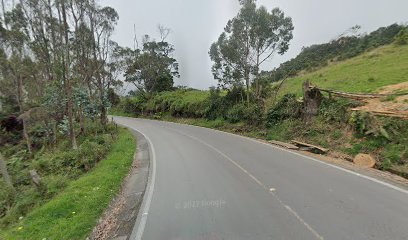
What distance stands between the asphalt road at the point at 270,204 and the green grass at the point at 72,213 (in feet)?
4.28

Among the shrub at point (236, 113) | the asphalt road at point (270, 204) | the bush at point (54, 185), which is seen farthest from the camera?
the shrub at point (236, 113)

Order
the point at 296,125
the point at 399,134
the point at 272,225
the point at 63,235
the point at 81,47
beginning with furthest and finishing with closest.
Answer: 1. the point at 81,47
2. the point at 296,125
3. the point at 399,134
4. the point at 63,235
5. the point at 272,225

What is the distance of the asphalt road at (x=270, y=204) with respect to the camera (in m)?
5.34

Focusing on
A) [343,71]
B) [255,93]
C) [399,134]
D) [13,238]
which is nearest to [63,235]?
[13,238]

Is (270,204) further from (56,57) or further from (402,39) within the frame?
(402,39)

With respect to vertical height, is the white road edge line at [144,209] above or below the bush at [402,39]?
below

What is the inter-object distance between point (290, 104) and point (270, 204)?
38.3ft

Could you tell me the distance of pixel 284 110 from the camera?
17.7 metres

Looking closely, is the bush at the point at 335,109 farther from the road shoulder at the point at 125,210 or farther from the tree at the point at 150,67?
the tree at the point at 150,67

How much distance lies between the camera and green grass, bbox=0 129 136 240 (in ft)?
21.7

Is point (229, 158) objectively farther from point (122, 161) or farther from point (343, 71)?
point (343, 71)

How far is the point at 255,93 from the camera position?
2322cm

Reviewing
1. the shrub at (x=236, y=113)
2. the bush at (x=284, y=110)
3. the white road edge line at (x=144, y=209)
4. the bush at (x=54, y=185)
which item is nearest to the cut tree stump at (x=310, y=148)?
the bush at (x=284, y=110)

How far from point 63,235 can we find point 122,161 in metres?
6.89
